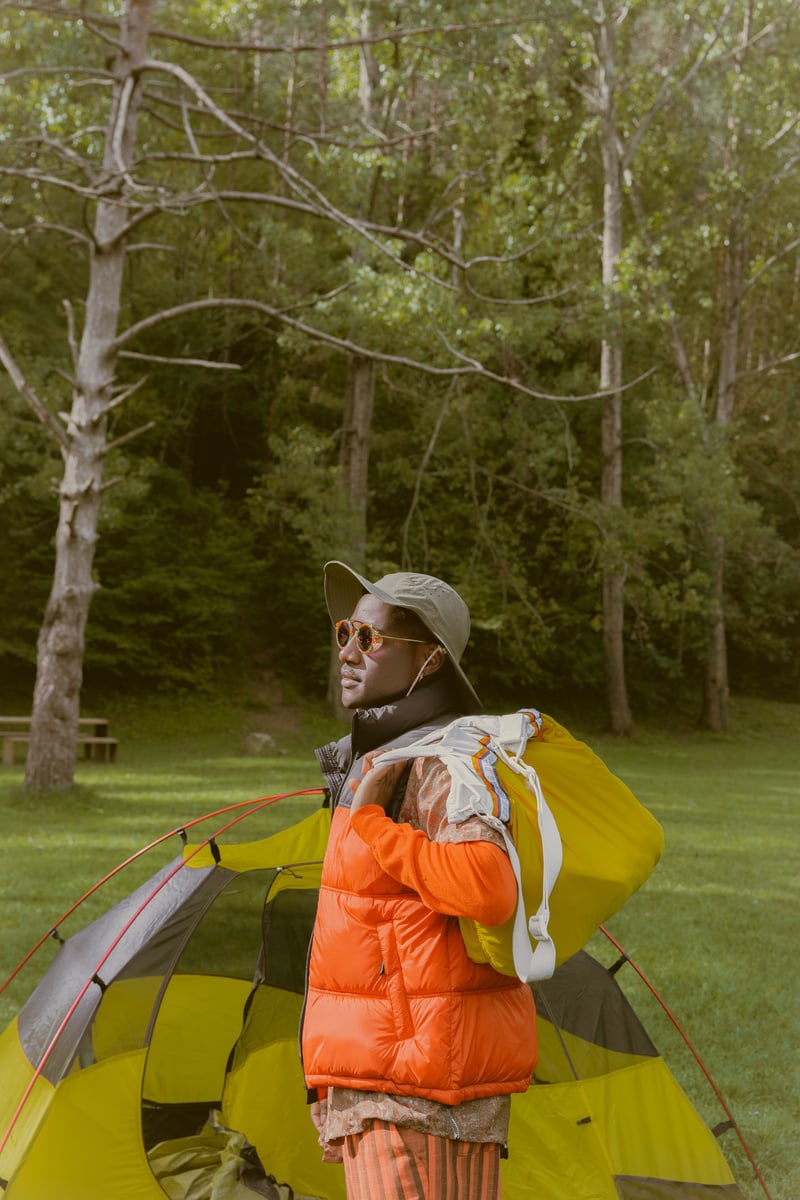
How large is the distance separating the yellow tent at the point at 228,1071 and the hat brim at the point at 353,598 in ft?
5.99

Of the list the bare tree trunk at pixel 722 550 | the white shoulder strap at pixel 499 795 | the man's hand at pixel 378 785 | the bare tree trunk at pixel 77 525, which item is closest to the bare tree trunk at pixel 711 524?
the bare tree trunk at pixel 722 550

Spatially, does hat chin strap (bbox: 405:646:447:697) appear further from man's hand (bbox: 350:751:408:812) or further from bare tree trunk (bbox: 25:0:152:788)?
bare tree trunk (bbox: 25:0:152:788)

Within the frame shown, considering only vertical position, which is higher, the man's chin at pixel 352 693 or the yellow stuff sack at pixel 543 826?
the man's chin at pixel 352 693

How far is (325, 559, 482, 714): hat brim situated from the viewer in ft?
7.53

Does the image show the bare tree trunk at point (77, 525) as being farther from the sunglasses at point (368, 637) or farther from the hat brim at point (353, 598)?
the sunglasses at point (368, 637)

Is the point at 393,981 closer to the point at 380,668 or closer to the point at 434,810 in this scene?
the point at 434,810

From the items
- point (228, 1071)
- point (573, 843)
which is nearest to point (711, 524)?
point (228, 1071)

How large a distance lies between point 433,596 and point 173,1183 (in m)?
2.90

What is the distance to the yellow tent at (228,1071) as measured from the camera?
379cm

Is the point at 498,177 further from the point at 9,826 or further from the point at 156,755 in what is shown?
the point at 9,826

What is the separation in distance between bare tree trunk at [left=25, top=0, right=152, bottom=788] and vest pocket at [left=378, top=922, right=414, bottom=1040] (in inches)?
400

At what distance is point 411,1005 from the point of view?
205 centimetres

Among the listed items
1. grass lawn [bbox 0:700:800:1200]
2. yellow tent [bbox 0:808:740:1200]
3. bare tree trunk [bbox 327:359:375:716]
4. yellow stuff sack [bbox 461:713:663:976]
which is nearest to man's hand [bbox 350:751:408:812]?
yellow stuff sack [bbox 461:713:663:976]

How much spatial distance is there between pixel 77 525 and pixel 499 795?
1050 centimetres
